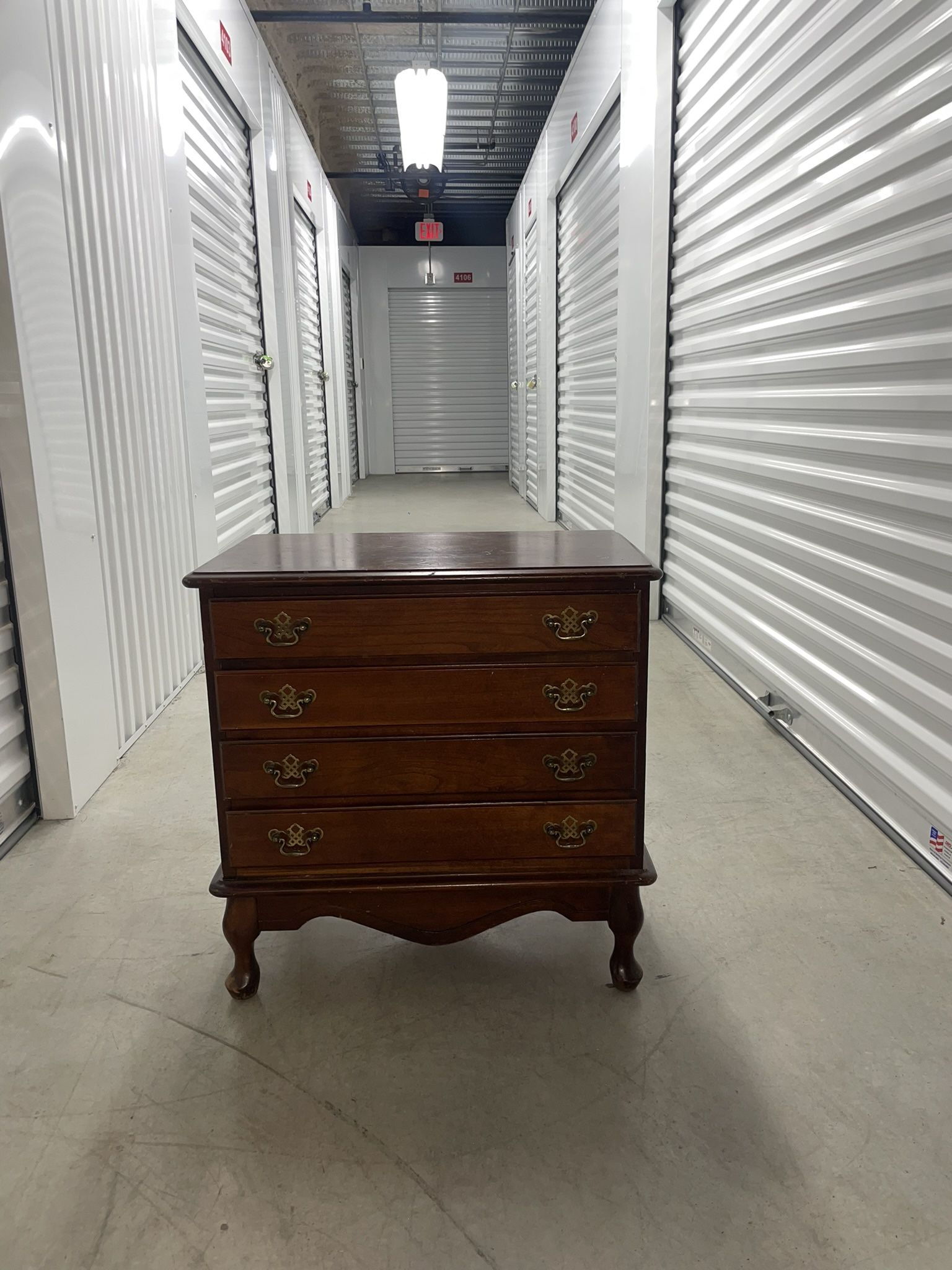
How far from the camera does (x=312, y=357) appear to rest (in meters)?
8.90

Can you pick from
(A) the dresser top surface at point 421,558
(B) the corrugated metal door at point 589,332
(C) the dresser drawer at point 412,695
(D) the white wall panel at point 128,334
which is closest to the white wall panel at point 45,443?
(D) the white wall panel at point 128,334

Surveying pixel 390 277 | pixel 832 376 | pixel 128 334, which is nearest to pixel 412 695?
pixel 832 376

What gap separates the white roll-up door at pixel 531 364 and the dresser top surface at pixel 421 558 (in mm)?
7282

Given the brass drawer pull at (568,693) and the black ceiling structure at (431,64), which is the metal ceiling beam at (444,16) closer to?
the black ceiling structure at (431,64)

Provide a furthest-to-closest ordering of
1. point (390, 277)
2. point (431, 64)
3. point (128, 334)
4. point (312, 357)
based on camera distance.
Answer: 1. point (390, 277)
2. point (312, 357)
3. point (431, 64)
4. point (128, 334)

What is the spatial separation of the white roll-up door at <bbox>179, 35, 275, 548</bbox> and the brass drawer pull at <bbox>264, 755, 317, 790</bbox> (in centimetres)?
307

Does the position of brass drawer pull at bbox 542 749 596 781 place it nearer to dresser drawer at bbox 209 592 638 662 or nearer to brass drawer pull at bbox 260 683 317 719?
dresser drawer at bbox 209 592 638 662

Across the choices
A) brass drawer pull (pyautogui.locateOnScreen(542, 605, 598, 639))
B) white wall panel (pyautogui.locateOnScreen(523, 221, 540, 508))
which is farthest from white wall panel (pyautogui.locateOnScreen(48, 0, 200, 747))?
white wall panel (pyautogui.locateOnScreen(523, 221, 540, 508))

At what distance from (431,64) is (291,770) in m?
8.79

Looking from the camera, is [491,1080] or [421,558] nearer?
[491,1080]

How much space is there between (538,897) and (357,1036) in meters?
0.46

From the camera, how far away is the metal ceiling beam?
6262mm

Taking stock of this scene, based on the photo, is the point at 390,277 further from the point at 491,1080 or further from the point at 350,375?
the point at 491,1080

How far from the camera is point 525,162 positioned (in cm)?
1187
